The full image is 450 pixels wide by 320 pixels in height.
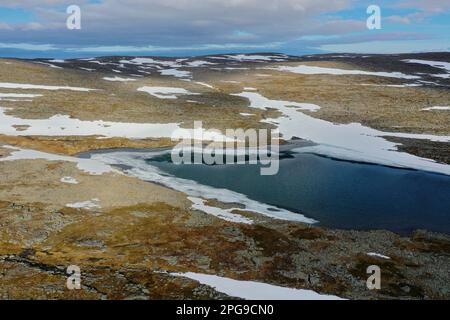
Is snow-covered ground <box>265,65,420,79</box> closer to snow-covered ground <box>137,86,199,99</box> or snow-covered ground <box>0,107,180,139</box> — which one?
snow-covered ground <box>137,86,199,99</box>

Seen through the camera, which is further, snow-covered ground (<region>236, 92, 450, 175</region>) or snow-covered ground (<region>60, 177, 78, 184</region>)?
snow-covered ground (<region>236, 92, 450, 175</region>)

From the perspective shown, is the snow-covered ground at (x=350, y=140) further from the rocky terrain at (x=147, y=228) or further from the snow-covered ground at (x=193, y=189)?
the snow-covered ground at (x=193, y=189)

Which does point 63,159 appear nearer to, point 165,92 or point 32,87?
point 32,87

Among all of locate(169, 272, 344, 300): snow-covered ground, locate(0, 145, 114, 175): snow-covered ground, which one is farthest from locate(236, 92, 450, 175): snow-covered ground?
locate(169, 272, 344, 300): snow-covered ground

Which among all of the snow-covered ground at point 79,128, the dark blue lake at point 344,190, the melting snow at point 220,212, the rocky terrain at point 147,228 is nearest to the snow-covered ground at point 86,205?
the rocky terrain at point 147,228

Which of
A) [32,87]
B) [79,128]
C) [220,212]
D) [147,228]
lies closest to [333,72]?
[32,87]

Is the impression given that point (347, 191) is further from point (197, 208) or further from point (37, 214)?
point (37, 214)
